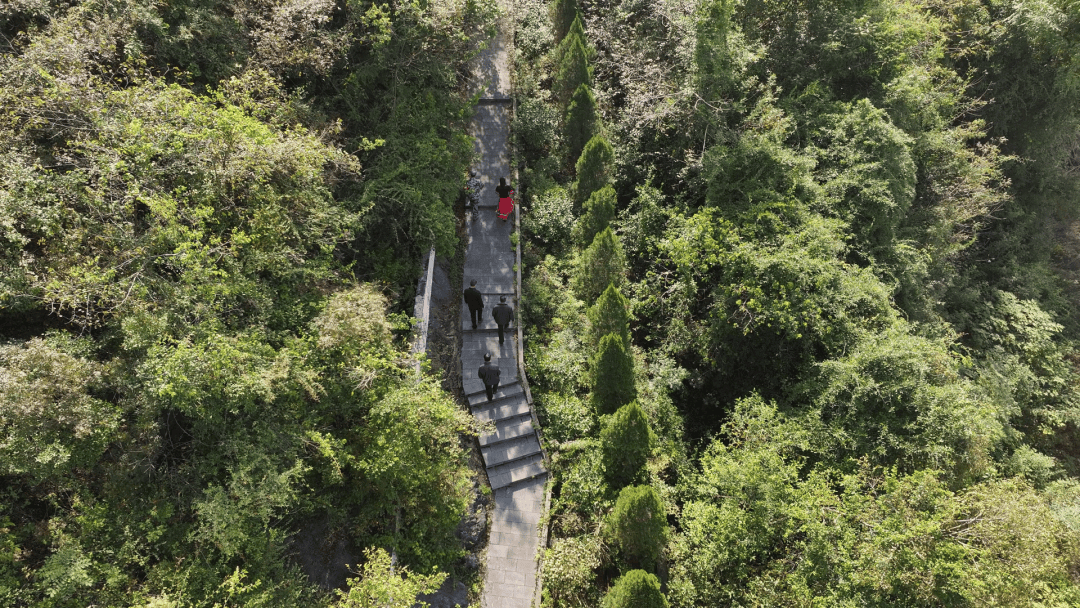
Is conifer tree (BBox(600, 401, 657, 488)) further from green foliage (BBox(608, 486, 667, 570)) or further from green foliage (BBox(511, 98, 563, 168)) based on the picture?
green foliage (BBox(511, 98, 563, 168))

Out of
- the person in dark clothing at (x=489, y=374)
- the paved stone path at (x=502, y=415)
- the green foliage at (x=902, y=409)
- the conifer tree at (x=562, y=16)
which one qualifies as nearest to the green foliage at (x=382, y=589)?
the paved stone path at (x=502, y=415)

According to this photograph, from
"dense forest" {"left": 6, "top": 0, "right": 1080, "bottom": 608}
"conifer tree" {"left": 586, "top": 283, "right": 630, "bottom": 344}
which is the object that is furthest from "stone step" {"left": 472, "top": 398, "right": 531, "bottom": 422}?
"conifer tree" {"left": 586, "top": 283, "right": 630, "bottom": 344}

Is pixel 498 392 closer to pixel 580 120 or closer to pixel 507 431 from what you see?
pixel 507 431

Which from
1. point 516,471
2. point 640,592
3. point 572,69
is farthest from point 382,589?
point 572,69

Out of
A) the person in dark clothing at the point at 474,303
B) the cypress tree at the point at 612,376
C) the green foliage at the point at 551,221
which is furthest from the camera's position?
the green foliage at the point at 551,221

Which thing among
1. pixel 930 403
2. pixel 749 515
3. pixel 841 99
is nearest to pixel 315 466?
pixel 749 515

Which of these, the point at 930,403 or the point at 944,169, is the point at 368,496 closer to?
the point at 930,403

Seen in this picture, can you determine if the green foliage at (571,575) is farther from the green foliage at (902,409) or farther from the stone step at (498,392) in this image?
the green foliage at (902,409)
